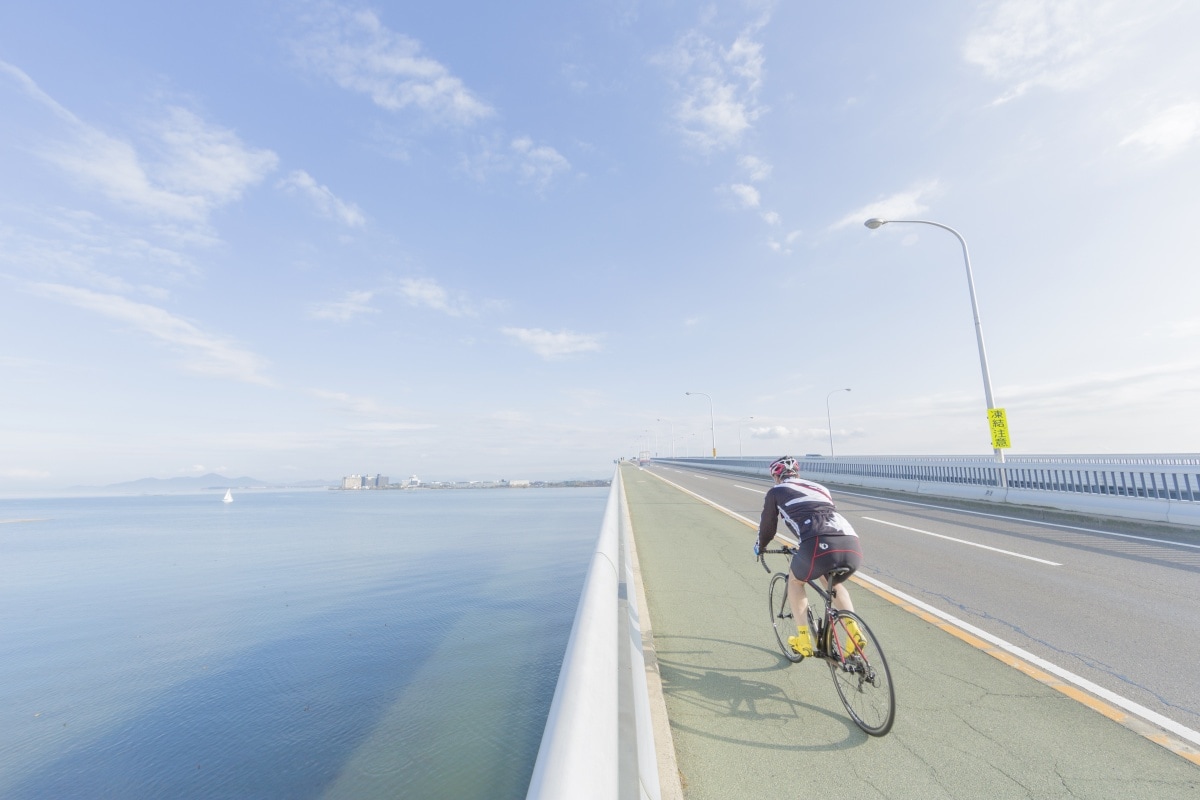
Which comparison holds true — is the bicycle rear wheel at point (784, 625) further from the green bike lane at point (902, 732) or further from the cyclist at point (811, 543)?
the cyclist at point (811, 543)

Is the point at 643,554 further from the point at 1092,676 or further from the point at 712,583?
the point at 1092,676

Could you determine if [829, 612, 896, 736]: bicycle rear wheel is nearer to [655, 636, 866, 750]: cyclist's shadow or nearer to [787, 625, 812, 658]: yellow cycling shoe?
[655, 636, 866, 750]: cyclist's shadow

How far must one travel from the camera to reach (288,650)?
11438 millimetres

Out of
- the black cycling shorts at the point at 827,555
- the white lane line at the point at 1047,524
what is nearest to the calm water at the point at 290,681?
the black cycling shorts at the point at 827,555

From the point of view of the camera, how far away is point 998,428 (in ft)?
50.6

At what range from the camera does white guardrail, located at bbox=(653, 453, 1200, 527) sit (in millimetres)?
11008

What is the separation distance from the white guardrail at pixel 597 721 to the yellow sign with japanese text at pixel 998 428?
52.9 ft

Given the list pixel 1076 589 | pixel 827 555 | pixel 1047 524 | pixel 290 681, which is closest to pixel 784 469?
pixel 827 555

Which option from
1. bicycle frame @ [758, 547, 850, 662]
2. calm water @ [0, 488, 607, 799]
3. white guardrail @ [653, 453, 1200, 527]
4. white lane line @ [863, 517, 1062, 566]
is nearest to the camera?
bicycle frame @ [758, 547, 850, 662]

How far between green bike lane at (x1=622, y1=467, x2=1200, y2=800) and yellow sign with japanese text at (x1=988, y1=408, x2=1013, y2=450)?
513 inches

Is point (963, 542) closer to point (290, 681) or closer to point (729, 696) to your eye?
point (729, 696)

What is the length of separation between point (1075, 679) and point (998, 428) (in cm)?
1423

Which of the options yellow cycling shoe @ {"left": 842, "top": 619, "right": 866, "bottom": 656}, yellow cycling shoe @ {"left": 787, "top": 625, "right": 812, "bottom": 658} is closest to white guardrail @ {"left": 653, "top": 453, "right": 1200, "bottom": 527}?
yellow cycling shoe @ {"left": 787, "top": 625, "right": 812, "bottom": 658}

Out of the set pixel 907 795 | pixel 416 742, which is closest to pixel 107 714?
pixel 416 742
